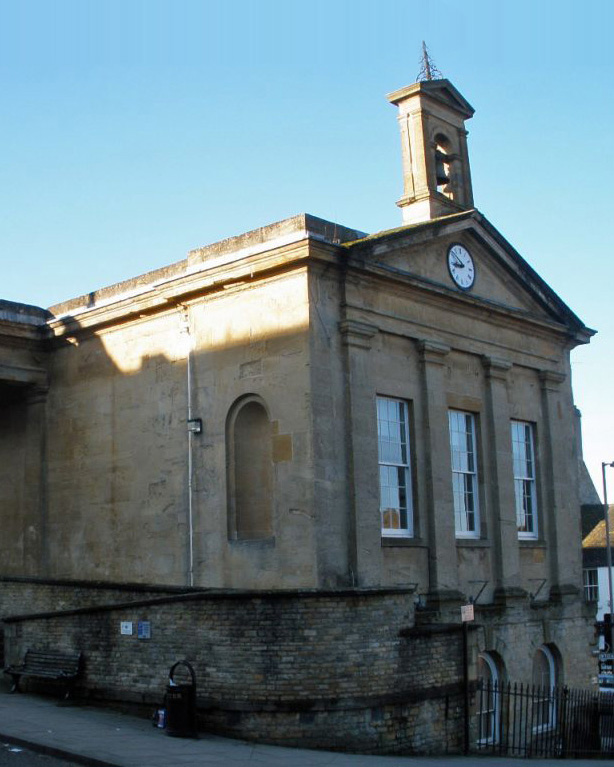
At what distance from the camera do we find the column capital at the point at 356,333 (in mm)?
19812

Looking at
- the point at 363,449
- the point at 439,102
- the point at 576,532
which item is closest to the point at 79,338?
the point at 363,449

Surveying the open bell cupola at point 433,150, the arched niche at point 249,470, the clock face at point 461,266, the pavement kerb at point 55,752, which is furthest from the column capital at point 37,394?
the pavement kerb at point 55,752

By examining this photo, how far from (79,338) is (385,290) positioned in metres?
7.38

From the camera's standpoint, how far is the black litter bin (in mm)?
15805

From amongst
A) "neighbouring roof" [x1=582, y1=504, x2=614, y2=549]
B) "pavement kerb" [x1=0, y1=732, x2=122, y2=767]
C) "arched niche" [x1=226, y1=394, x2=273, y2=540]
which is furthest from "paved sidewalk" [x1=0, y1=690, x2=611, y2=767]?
"neighbouring roof" [x1=582, y1=504, x2=614, y2=549]

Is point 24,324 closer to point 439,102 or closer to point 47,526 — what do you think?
point 47,526

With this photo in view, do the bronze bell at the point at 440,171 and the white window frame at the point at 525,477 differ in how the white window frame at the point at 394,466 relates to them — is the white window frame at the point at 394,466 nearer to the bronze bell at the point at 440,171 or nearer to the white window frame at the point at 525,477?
the white window frame at the point at 525,477

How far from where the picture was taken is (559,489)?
2508cm

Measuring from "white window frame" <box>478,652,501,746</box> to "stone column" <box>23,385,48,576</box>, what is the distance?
9.87 meters

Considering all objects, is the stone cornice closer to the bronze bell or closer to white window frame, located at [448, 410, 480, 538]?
white window frame, located at [448, 410, 480, 538]

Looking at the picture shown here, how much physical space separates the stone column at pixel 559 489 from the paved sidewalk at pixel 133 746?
771 cm

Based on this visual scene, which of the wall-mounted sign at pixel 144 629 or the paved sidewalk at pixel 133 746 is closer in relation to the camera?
the paved sidewalk at pixel 133 746

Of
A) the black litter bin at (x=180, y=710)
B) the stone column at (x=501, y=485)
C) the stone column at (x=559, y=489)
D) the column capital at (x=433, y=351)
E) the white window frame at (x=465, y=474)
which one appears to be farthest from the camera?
the stone column at (x=559, y=489)

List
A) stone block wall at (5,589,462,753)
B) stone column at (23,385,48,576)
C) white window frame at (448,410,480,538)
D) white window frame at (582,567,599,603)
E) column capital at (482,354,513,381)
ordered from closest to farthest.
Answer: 1. stone block wall at (5,589,462,753)
2. white window frame at (448,410,480,538)
3. column capital at (482,354,513,381)
4. stone column at (23,385,48,576)
5. white window frame at (582,567,599,603)
